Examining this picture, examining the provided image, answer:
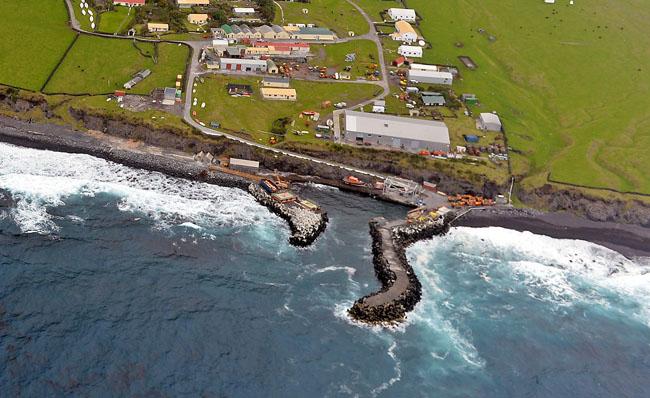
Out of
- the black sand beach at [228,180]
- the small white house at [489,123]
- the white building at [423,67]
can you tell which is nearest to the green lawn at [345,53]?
the white building at [423,67]

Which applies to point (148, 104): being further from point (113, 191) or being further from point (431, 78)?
point (431, 78)

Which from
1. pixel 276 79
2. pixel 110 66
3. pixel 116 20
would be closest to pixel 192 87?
pixel 276 79

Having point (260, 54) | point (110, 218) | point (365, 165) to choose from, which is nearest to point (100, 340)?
point (110, 218)

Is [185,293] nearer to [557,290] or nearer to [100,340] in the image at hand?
[100,340]

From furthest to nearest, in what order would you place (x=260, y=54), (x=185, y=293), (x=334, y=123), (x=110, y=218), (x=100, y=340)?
(x=260, y=54) < (x=334, y=123) < (x=110, y=218) < (x=185, y=293) < (x=100, y=340)

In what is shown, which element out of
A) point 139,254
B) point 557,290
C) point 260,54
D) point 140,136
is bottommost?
point 557,290

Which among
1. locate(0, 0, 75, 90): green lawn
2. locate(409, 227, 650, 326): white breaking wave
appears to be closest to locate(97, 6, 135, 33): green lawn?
locate(0, 0, 75, 90): green lawn

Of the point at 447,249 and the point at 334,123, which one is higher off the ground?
the point at 334,123
